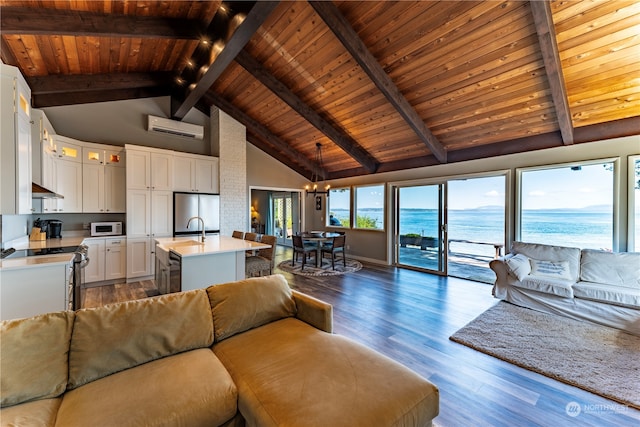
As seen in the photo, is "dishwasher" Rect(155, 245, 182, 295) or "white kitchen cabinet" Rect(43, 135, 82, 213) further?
"white kitchen cabinet" Rect(43, 135, 82, 213)

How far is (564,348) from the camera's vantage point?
251 cm

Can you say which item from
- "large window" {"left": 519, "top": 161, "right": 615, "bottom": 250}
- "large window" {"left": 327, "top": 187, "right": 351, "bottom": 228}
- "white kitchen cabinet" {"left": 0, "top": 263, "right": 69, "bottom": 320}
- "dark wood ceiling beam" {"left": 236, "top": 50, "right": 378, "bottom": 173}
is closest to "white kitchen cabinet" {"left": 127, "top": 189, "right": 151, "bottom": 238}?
"white kitchen cabinet" {"left": 0, "top": 263, "right": 69, "bottom": 320}

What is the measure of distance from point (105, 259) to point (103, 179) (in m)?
1.44

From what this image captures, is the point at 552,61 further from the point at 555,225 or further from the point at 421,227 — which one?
the point at 421,227

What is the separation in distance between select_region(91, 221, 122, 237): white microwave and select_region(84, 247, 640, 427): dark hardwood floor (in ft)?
3.11

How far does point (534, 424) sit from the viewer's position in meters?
1.67

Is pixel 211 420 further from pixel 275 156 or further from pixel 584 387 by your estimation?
pixel 275 156

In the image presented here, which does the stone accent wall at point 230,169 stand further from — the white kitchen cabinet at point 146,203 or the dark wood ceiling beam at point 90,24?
the dark wood ceiling beam at point 90,24

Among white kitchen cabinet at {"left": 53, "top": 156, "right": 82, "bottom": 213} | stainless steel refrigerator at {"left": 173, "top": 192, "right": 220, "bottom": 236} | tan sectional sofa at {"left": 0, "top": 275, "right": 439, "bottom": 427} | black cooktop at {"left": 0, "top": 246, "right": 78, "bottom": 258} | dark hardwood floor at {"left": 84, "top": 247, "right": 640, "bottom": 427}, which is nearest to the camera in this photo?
tan sectional sofa at {"left": 0, "top": 275, "right": 439, "bottom": 427}

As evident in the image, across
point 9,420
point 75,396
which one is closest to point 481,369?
point 75,396

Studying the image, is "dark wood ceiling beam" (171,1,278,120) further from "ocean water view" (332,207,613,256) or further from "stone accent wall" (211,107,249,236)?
"ocean water view" (332,207,613,256)

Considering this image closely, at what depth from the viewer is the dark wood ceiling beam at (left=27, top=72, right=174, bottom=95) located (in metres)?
4.10

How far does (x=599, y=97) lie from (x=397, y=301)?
3786mm

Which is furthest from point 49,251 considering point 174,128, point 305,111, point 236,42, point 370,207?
point 370,207
